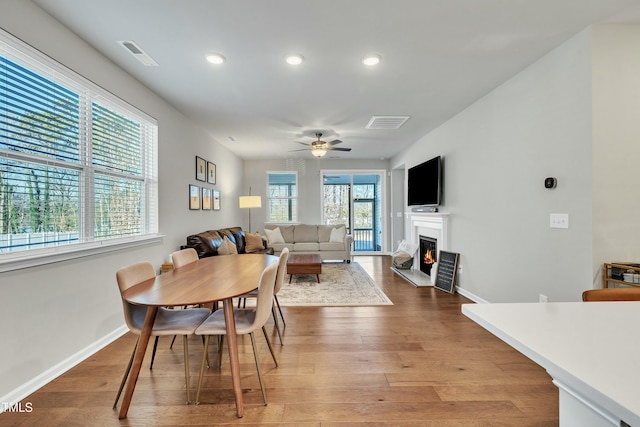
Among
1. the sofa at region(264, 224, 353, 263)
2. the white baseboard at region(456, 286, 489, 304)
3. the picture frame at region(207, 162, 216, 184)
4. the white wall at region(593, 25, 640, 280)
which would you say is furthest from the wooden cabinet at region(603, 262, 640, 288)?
Result: the picture frame at region(207, 162, 216, 184)

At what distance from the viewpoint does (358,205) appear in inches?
306

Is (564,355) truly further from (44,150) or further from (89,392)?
(44,150)

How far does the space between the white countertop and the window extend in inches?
267

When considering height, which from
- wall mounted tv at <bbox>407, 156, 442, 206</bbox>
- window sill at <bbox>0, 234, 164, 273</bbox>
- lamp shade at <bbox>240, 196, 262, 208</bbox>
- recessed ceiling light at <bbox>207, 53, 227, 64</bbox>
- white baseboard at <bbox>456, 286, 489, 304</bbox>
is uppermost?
recessed ceiling light at <bbox>207, 53, 227, 64</bbox>

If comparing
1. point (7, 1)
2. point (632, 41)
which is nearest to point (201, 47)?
point (7, 1)

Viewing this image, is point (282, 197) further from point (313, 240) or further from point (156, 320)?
point (156, 320)

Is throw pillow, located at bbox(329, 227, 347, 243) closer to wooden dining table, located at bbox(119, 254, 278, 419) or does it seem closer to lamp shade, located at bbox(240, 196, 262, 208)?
lamp shade, located at bbox(240, 196, 262, 208)

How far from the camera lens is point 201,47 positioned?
240 centimetres

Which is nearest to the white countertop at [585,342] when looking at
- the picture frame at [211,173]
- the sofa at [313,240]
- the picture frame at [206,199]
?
the picture frame at [206,199]

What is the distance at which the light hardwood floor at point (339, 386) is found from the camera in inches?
63.8

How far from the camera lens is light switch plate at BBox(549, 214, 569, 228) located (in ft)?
7.79

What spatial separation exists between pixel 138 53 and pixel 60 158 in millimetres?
1117

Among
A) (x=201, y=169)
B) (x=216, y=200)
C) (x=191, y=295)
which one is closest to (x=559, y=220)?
(x=191, y=295)

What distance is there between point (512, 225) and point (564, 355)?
9.34 feet
